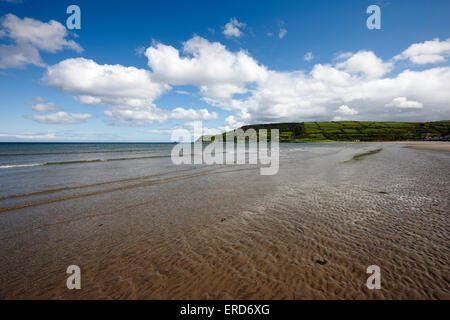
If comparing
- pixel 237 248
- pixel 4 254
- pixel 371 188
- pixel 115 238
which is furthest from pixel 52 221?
pixel 371 188

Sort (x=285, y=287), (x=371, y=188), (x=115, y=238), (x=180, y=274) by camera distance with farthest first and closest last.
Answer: (x=371, y=188), (x=115, y=238), (x=180, y=274), (x=285, y=287)

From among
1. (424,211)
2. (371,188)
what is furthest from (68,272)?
(371,188)

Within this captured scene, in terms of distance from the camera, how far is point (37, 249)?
7008 mm

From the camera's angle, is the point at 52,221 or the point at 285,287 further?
the point at 52,221

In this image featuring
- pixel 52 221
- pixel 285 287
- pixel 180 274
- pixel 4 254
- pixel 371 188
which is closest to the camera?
pixel 285 287

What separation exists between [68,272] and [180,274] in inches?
135

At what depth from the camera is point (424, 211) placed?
9617 mm

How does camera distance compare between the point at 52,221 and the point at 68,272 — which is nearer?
the point at 68,272

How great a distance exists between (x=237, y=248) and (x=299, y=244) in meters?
2.21

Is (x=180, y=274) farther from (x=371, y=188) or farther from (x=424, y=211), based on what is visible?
(x=371, y=188)

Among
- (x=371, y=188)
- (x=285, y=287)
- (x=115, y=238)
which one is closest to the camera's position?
(x=285, y=287)
